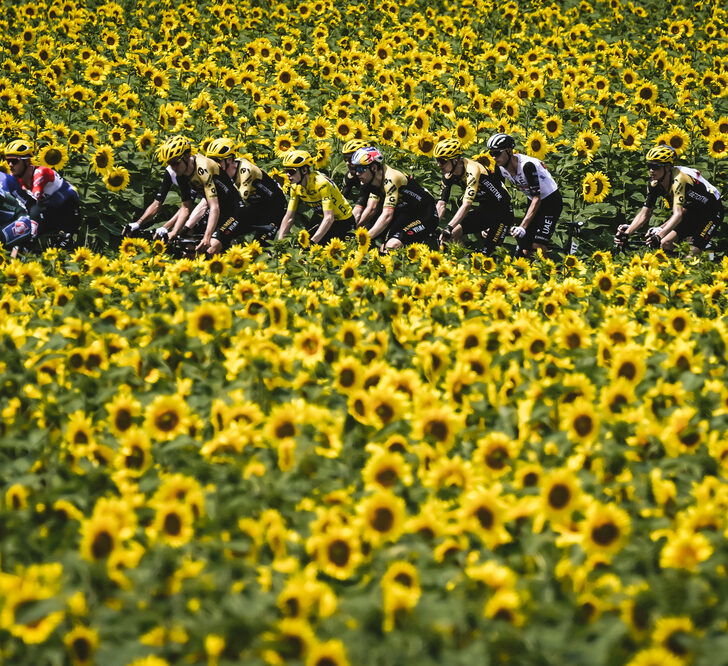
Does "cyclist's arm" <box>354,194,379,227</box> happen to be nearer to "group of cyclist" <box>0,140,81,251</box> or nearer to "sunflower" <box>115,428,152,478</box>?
"group of cyclist" <box>0,140,81,251</box>

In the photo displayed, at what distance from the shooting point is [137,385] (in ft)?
16.4

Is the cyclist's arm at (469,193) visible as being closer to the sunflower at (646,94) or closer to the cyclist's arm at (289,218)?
the cyclist's arm at (289,218)

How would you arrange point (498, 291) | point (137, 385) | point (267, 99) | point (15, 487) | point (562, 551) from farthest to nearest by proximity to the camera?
point (267, 99)
point (498, 291)
point (137, 385)
point (15, 487)
point (562, 551)

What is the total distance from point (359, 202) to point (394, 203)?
0.72 m

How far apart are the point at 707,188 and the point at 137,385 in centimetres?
956

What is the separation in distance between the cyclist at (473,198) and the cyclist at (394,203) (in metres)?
0.43

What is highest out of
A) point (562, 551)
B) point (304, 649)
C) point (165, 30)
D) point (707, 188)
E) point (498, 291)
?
point (165, 30)

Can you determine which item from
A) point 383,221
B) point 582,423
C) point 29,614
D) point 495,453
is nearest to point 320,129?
point 383,221

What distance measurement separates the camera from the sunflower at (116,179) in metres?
12.4

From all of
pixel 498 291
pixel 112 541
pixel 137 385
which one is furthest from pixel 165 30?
pixel 112 541

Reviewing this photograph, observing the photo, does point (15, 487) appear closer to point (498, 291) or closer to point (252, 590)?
point (252, 590)

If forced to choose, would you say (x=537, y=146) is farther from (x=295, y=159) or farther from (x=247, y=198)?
(x=247, y=198)

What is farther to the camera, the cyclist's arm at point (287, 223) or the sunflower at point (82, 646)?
the cyclist's arm at point (287, 223)

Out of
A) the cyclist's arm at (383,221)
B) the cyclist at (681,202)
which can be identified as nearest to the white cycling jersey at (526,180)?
the cyclist at (681,202)
